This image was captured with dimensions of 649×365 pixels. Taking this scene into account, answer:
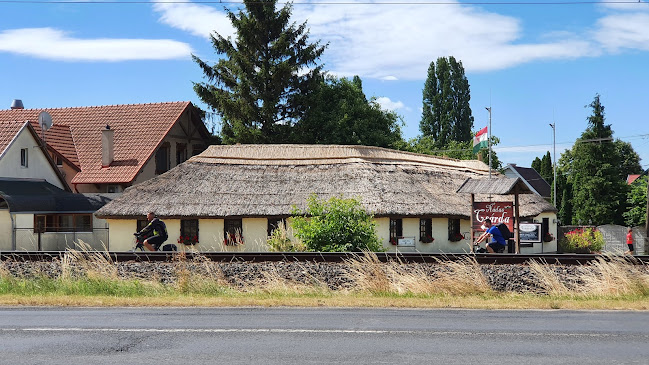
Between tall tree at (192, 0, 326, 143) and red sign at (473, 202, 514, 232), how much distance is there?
2825cm

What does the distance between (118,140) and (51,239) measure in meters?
11.6

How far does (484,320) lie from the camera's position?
13.8 metres

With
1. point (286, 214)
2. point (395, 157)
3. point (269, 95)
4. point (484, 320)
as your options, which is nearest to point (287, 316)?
point (484, 320)

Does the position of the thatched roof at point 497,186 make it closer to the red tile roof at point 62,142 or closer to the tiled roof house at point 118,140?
the tiled roof house at point 118,140

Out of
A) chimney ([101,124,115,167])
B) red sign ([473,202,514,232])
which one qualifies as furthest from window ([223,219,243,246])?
chimney ([101,124,115,167])

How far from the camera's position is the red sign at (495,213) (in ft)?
91.4

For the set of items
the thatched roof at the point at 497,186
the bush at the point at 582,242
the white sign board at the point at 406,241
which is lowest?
the bush at the point at 582,242

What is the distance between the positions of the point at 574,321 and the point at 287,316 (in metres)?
5.22

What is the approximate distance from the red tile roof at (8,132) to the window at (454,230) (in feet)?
76.8

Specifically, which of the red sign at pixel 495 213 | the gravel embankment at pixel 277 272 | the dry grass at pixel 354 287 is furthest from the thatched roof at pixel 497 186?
the gravel embankment at pixel 277 272

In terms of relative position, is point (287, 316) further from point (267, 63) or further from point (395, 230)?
point (267, 63)

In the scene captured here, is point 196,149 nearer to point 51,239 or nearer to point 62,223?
point 62,223

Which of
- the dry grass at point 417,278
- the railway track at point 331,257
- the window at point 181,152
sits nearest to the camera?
the dry grass at point 417,278

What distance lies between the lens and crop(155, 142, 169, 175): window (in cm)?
4856
